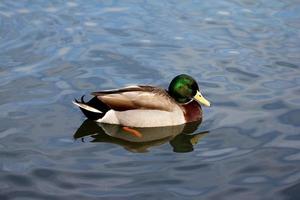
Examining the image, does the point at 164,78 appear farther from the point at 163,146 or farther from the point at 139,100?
the point at 163,146

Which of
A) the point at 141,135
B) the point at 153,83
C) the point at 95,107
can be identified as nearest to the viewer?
the point at 141,135

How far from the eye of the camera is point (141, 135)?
28.7 feet

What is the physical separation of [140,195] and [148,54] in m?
5.00

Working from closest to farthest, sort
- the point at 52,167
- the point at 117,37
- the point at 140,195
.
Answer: the point at 140,195, the point at 52,167, the point at 117,37

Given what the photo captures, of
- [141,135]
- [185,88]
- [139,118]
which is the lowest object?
[141,135]

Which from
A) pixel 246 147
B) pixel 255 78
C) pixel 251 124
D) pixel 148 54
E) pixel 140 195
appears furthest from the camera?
pixel 148 54

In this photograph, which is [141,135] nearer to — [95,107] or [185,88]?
[95,107]

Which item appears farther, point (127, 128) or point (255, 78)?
point (255, 78)


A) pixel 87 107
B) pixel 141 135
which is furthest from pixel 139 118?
pixel 87 107

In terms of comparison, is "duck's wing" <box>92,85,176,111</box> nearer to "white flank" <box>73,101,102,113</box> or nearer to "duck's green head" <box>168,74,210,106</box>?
"white flank" <box>73,101,102,113</box>

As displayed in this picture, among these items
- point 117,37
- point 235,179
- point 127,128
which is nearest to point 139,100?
point 127,128

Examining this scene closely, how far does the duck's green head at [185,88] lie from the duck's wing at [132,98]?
39cm

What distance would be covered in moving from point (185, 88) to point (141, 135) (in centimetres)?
107

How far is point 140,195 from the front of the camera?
6.79m
